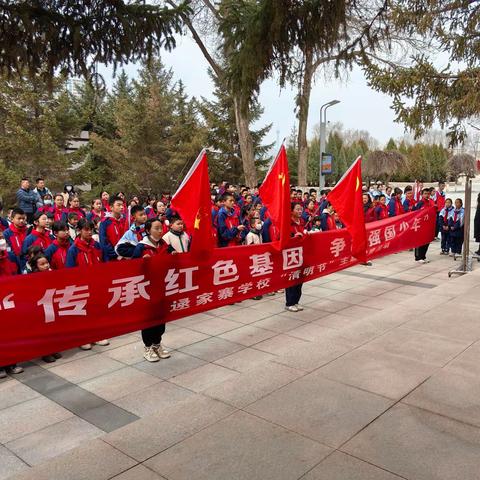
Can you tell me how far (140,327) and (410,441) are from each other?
2930 millimetres

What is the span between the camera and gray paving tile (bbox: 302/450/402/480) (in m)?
3.06

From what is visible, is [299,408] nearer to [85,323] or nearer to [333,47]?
[85,323]

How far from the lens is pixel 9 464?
3629 mm

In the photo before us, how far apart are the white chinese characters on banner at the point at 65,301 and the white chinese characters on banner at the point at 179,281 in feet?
3.21

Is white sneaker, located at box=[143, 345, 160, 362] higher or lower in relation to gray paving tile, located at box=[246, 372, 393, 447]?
lower

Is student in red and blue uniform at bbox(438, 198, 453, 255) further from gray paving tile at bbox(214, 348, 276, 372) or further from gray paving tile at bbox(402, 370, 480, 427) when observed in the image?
gray paving tile at bbox(402, 370, 480, 427)

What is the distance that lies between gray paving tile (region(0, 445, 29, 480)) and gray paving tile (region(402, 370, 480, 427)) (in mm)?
3134

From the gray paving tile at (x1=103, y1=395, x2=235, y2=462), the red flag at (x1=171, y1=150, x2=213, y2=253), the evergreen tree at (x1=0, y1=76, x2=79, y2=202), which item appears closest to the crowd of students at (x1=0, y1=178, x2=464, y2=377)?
the red flag at (x1=171, y1=150, x2=213, y2=253)

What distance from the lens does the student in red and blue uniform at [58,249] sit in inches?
244

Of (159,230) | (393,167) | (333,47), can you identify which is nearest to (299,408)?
(159,230)

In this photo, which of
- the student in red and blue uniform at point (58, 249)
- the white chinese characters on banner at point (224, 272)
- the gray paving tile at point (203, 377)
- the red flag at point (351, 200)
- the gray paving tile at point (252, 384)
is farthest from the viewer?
the red flag at point (351, 200)

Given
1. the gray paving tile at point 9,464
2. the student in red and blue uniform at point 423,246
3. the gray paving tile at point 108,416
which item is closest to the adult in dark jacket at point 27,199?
the gray paving tile at point 108,416

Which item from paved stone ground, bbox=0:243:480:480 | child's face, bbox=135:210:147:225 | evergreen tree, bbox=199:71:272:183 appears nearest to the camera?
paved stone ground, bbox=0:243:480:480

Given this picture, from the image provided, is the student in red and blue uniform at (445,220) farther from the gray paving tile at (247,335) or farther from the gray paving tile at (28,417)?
the gray paving tile at (28,417)
